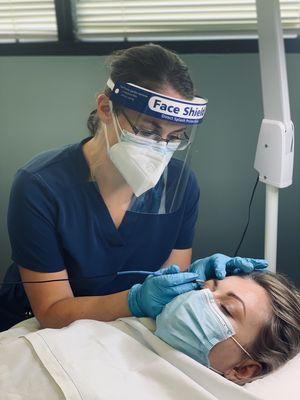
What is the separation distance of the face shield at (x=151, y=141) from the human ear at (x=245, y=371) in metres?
0.48

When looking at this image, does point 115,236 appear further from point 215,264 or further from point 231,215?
point 231,215

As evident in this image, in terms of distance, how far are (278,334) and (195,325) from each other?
0.78 ft

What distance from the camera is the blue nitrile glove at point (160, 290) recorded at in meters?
1.13

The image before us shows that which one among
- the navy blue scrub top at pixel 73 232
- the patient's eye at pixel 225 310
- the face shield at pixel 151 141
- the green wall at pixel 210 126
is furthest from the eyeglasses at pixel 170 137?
the green wall at pixel 210 126

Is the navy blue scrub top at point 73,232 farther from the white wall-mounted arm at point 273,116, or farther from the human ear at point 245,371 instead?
the human ear at point 245,371

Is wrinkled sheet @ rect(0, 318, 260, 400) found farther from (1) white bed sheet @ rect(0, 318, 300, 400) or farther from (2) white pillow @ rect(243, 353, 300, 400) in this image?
(2) white pillow @ rect(243, 353, 300, 400)

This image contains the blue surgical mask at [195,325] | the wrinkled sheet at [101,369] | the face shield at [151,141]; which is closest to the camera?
the wrinkled sheet at [101,369]

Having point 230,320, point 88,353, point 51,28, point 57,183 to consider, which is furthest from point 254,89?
point 88,353

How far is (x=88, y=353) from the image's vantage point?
1.05 m

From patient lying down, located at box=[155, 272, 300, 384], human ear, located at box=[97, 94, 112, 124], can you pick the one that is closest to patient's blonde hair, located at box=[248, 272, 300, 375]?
patient lying down, located at box=[155, 272, 300, 384]

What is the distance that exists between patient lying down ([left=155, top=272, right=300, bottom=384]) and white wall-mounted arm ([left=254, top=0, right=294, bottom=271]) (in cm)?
38

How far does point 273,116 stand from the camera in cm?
147

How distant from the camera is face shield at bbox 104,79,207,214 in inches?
46.6

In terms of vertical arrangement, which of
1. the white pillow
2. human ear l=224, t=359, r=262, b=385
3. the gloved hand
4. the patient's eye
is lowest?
the white pillow
